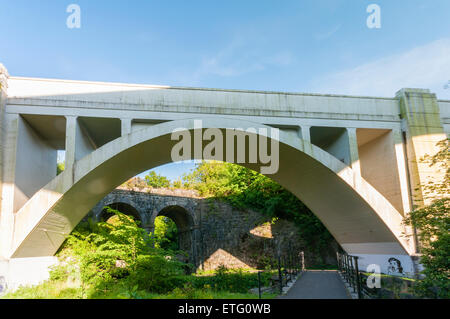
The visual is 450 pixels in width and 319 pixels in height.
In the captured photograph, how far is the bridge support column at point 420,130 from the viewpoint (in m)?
12.3

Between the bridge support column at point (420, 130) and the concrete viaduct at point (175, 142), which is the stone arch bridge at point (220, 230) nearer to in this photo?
the concrete viaduct at point (175, 142)

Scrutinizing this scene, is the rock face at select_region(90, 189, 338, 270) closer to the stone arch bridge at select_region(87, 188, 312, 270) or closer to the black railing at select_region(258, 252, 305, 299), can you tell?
the stone arch bridge at select_region(87, 188, 312, 270)

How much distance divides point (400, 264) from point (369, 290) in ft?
12.5

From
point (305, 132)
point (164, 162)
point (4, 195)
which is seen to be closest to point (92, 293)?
point (4, 195)

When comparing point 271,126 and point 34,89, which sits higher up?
point 34,89

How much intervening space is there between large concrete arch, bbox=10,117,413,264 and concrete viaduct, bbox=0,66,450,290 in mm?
39

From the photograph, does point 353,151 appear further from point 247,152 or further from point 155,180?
point 155,180

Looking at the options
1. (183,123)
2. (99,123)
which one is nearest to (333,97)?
(183,123)

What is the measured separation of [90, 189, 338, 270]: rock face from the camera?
21.4 metres

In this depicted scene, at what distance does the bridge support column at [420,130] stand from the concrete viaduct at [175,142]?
4 cm

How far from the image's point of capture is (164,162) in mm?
14117

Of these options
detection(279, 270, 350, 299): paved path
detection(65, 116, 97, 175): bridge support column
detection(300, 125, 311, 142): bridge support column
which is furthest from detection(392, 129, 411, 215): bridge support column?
detection(65, 116, 97, 175): bridge support column

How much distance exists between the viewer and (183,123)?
11562mm
